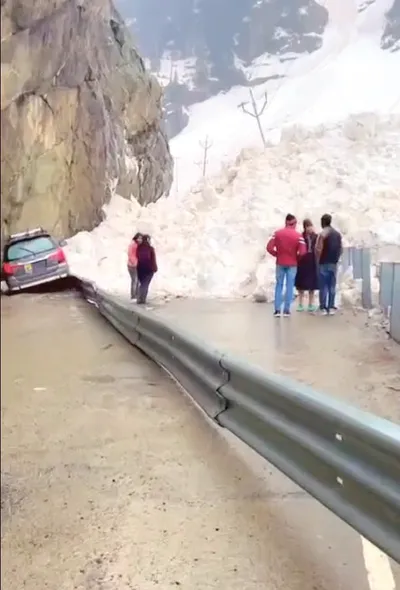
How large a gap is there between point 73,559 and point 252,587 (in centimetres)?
51

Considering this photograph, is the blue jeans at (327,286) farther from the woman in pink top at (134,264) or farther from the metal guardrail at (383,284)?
the woman in pink top at (134,264)

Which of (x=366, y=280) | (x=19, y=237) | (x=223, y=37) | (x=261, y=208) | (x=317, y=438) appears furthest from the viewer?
(x=261, y=208)

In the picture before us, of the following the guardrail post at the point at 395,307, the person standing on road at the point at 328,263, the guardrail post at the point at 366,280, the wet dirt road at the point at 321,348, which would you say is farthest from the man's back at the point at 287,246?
the guardrail post at the point at 395,307

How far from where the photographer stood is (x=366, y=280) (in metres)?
8.22

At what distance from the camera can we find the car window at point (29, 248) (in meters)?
0.62

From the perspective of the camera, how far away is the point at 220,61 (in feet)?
12.6

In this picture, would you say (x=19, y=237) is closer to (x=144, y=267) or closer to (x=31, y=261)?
(x=31, y=261)

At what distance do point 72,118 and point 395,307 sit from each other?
15.4 ft

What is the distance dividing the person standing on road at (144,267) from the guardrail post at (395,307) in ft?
11.2

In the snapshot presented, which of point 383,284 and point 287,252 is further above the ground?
point 287,252

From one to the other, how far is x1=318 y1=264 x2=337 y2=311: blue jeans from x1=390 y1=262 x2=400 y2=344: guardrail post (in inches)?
64.7

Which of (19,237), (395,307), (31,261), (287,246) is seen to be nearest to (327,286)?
(287,246)

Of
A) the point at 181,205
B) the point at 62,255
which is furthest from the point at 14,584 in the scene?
the point at 181,205

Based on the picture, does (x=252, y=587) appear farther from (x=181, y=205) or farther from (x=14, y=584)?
(x=181, y=205)
